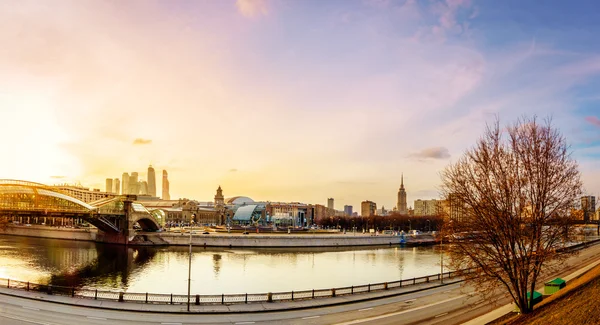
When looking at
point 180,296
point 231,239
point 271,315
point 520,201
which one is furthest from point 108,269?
point 520,201

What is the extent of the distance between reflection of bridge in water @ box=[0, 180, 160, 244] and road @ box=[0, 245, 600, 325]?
63079 millimetres

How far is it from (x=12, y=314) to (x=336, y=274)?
40061mm

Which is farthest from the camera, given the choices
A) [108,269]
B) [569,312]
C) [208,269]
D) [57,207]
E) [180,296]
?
[57,207]

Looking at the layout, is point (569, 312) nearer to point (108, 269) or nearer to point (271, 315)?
point (271, 315)

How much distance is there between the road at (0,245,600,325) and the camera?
2414cm

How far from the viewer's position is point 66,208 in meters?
88.1

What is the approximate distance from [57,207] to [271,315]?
79002 mm

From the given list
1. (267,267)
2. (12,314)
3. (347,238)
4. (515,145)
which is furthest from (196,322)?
(347,238)

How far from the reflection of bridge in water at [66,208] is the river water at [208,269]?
8.29 meters

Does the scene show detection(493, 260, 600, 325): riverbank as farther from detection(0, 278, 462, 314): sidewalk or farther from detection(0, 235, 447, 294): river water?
detection(0, 235, 447, 294): river water

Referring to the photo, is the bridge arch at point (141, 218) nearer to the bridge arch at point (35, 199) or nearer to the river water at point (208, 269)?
the bridge arch at point (35, 199)

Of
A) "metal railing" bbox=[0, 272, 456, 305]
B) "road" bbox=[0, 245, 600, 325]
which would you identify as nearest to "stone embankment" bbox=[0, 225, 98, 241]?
"metal railing" bbox=[0, 272, 456, 305]

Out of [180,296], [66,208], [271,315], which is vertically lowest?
[271,315]

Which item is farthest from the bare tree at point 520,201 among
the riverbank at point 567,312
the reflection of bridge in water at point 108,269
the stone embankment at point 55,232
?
the stone embankment at point 55,232
